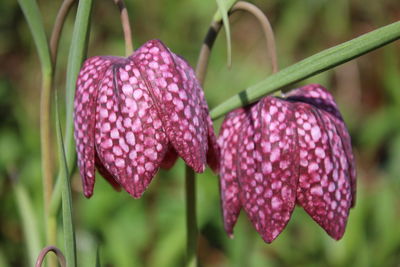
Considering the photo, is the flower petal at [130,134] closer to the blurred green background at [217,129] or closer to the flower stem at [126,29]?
the flower stem at [126,29]

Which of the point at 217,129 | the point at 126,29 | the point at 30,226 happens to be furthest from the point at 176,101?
the point at 217,129

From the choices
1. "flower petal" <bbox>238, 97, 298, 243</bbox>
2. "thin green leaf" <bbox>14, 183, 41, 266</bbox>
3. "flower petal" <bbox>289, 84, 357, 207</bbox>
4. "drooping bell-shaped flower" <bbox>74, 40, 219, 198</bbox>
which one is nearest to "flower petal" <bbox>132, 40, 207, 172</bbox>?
"drooping bell-shaped flower" <bbox>74, 40, 219, 198</bbox>

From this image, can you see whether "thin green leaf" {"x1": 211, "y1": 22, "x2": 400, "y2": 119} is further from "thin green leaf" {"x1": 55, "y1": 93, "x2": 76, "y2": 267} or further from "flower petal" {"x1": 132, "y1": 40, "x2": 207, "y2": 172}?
"thin green leaf" {"x1": 55, "y1": 93, "x2": 76, "y2": 267}

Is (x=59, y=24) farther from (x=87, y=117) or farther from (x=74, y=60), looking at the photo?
(x=87, y=117)

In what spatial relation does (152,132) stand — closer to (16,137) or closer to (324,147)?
(324,147)

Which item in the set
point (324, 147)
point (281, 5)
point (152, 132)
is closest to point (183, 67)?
point (152, 132)

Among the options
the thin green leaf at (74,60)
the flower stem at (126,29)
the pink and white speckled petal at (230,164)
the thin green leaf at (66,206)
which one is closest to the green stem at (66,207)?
the thin green leaf at (66,206)

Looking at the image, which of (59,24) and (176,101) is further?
(59,24)
